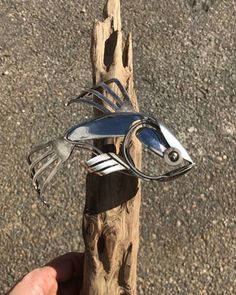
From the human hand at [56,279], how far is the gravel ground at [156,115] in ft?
1.19

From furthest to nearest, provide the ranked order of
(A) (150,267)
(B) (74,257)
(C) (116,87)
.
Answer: (A) (150,267), (B) (74,257), (C) (116,87)

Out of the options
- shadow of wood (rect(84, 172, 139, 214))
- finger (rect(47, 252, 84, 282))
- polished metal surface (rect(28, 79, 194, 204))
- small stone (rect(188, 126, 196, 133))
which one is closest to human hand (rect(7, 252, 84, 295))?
finger (rect(47, 252, 84, 282))

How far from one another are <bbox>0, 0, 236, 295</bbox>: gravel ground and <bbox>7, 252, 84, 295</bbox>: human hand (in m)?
0.36

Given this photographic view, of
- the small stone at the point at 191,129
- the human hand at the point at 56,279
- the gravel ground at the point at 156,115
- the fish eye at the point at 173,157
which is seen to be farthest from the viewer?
the small stone at the point at 191,129

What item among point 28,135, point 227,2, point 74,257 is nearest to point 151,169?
point 28,135

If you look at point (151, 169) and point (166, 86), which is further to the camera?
point (166, 86)

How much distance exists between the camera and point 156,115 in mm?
2080

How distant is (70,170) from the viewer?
1.93 m

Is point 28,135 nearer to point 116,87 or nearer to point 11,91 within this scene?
point 11,91

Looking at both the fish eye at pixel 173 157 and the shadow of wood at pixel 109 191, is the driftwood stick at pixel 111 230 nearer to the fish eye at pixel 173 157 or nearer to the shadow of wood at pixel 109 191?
the shadow of wood at pixel 109 191

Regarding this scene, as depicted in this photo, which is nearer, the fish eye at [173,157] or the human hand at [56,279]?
the fish eye at [173,157]

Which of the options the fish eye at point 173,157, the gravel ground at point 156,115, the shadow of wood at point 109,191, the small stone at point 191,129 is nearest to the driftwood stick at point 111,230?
the shadow of wood at point 109,191

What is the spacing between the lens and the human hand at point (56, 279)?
4.40 ft

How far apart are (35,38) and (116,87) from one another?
1.10 metres
